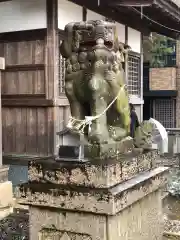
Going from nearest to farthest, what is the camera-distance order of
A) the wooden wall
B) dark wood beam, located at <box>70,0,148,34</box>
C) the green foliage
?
the wooden wall, dark wood beam, located at <box>70,0,148,34</box>, the green foliage

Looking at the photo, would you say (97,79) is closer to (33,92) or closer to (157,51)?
(33,92)

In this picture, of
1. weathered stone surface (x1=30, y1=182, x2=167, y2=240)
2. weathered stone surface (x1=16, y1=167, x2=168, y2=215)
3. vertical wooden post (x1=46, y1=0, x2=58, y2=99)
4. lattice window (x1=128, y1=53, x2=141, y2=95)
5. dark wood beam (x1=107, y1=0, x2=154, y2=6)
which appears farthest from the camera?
lattice window (x1=128, y1=53, x2=141, y2=95)

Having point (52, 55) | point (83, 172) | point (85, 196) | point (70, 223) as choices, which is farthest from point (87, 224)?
point (52, 55)

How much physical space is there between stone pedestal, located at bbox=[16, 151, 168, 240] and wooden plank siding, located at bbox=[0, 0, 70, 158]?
474 cm

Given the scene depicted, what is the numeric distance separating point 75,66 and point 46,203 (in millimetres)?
1265

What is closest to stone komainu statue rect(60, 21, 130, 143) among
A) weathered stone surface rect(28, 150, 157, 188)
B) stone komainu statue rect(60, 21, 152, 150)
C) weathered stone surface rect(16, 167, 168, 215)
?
stone komainu statue rect(60, 21, 152, 150)

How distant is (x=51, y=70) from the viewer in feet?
26.4

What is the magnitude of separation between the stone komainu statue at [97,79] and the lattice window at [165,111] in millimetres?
15881

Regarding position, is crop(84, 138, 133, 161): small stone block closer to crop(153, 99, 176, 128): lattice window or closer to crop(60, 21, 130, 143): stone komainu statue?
crop(60, 21, 130, 143): stone komainu statue

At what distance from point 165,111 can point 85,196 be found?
1702 centimetres

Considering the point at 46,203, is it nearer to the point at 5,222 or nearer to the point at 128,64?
the point at 5,222

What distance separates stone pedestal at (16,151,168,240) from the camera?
308cm

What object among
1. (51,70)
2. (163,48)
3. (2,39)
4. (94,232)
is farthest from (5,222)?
(163,48)

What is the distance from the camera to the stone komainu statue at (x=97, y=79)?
3.41 m
